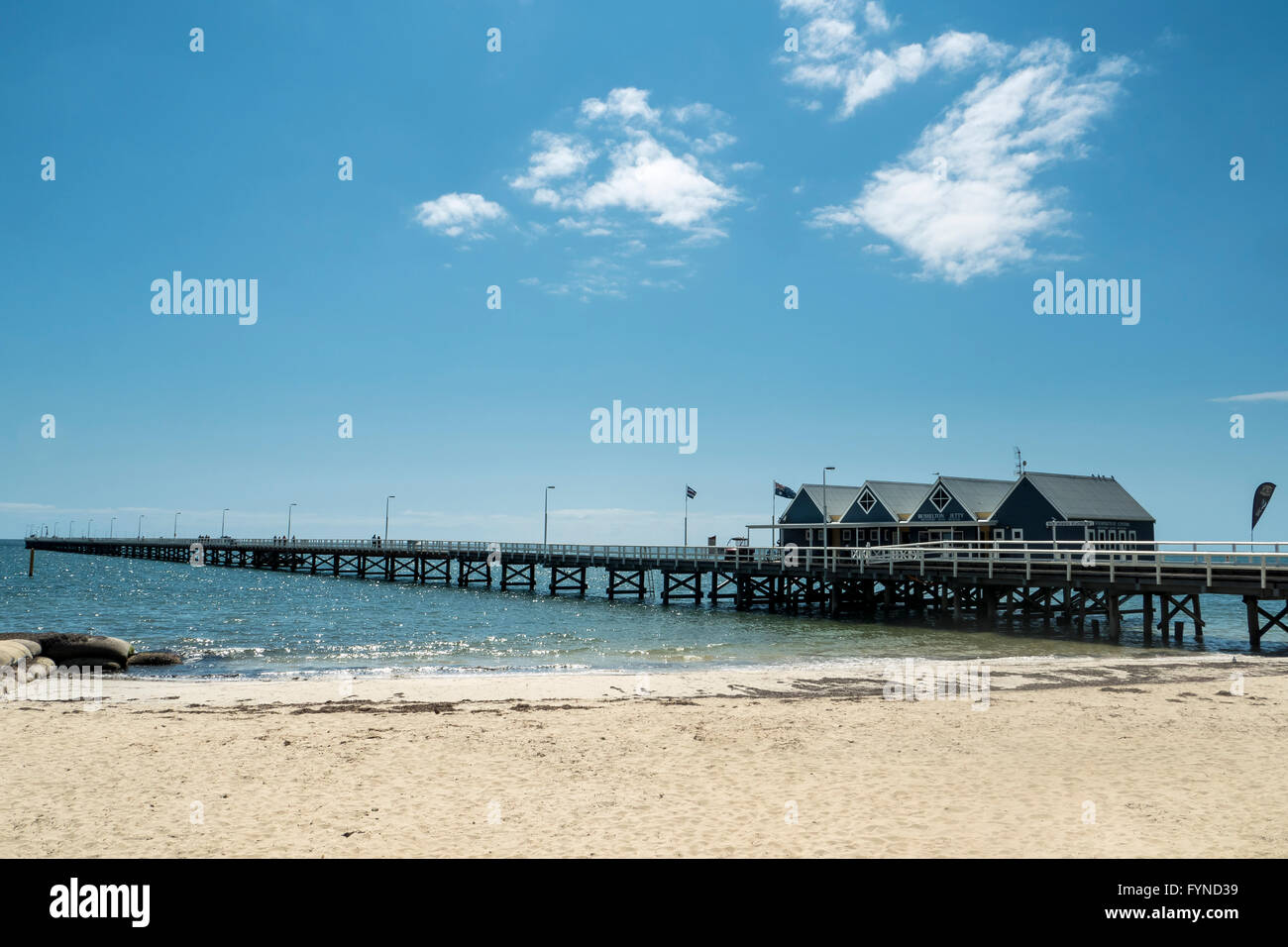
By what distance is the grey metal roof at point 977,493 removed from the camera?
45094 mm

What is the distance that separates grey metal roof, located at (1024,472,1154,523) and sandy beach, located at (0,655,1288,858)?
80.7ft

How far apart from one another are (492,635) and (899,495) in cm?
2822

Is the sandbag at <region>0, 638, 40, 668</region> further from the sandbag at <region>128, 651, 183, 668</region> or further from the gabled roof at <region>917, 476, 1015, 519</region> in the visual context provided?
the gabled roof at <region>917, 476, 1015, 519</region>

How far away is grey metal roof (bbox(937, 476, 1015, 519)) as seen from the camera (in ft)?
148

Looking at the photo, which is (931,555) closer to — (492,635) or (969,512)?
(969,512)

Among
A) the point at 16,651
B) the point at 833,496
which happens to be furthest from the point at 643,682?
the point at 833,496

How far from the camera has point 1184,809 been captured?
28.4 feet

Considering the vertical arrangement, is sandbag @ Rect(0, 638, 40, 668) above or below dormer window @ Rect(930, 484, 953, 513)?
below

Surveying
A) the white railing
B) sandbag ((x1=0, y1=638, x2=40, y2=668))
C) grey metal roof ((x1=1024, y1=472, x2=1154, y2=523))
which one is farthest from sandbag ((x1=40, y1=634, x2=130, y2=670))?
grey metal roof ((x1=1024, y1=472, x2=1154, y2=523))

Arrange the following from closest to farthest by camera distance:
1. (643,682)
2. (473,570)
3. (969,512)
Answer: (643,682) < (969,512) < (473,570)

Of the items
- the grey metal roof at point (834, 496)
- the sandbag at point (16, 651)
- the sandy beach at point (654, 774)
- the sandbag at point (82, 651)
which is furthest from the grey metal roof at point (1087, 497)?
the sandbag at point (16, 651)

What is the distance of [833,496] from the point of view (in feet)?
179
